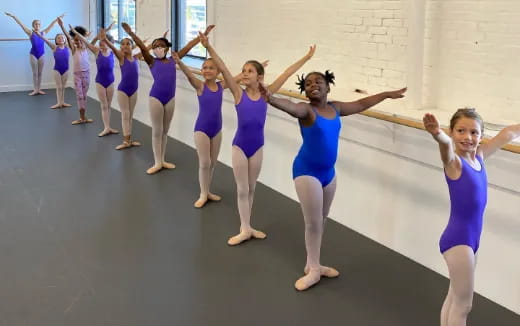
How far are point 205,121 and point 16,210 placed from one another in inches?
68.9

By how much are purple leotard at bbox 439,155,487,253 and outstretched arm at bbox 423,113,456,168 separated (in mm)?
75

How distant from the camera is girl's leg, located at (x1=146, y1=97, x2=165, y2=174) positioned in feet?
18.7

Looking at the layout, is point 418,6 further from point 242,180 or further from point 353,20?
point 242,180

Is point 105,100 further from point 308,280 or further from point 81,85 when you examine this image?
point 308,280

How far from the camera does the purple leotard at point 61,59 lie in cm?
899

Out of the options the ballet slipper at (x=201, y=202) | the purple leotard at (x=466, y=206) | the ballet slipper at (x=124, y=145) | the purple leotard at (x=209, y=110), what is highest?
the purple leotard at (x=209, y=110)

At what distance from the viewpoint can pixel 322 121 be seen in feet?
10.5

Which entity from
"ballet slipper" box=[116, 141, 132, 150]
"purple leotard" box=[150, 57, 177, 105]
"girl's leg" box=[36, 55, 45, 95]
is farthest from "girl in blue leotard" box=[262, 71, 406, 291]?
"girl's leg" box=[36, 55, 45, 95]

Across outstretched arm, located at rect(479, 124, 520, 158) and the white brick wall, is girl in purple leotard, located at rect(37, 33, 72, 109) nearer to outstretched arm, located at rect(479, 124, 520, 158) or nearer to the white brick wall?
the white brick wall

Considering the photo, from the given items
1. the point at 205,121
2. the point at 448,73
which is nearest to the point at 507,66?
the point at 448,73

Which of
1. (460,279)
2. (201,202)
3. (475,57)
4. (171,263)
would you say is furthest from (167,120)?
(460,279)

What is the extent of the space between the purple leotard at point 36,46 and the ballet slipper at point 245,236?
773 cm

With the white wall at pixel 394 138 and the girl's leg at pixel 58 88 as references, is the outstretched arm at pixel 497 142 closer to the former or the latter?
the white wall at pixel 394 138

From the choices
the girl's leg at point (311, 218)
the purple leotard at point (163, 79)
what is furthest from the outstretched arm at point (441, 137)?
the purple leotard at point (163, 79)
